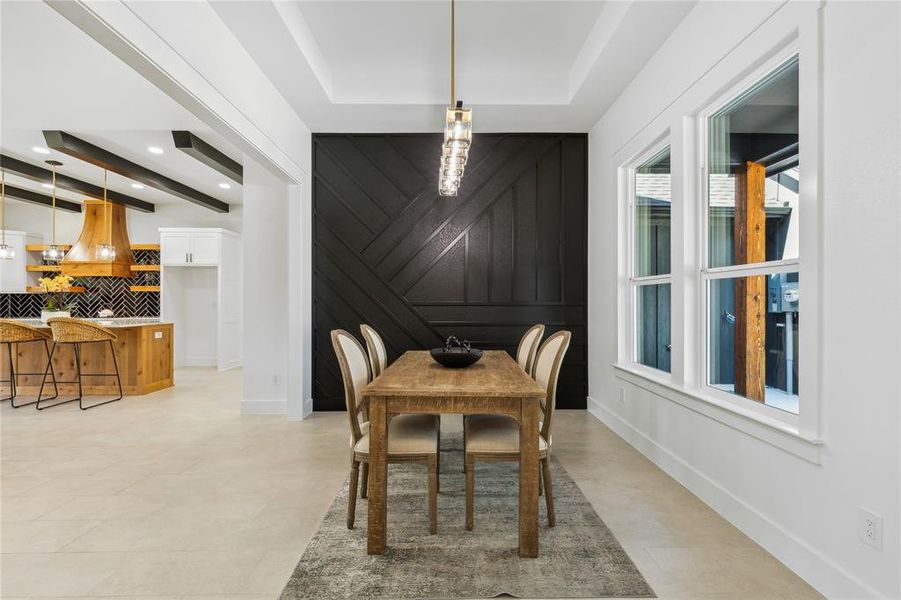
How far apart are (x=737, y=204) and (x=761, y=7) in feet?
3.20

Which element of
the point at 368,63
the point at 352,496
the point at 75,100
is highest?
the point at 368,63

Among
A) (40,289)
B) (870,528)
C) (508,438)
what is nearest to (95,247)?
(40,289)

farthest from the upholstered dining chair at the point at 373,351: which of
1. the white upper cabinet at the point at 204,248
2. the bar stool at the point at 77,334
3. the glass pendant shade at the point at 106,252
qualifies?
the glass pendant shade at the point at 106,252

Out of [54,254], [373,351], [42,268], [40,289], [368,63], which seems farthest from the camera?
[42,268]

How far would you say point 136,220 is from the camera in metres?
8.04

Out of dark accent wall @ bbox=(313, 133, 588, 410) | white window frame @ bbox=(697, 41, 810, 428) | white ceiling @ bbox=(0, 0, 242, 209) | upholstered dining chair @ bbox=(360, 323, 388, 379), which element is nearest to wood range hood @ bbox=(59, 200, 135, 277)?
white ceiling @ bbox=(0, 0, 242, 209)

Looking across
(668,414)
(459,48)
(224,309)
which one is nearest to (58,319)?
(224,309)

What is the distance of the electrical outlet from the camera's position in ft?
5.13

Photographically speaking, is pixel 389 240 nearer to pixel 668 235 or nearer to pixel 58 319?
pixel 668 235

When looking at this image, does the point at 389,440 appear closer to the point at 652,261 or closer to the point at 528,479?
the point at 528,479

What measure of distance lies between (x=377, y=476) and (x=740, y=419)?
186 cm

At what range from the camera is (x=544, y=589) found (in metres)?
1.77

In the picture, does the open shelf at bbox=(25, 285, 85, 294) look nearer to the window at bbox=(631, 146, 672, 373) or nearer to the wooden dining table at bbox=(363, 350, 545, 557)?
the wooden dining table at bbox=(363, 350, 545, 557)

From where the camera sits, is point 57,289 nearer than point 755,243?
No
